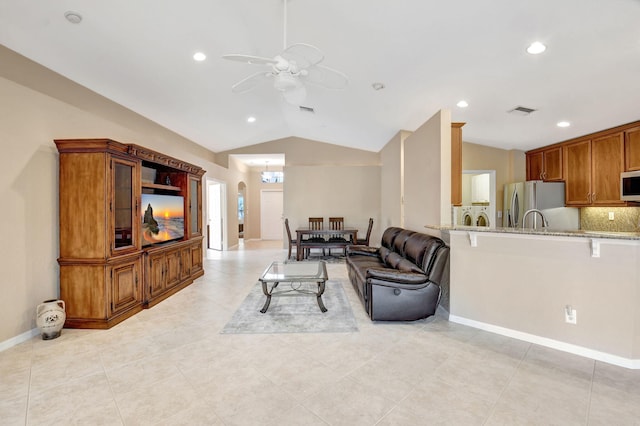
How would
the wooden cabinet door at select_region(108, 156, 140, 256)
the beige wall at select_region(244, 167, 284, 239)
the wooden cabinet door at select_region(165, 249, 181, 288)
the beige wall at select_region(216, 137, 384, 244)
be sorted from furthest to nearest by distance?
the beige wall at select_region(244, 167, 284, 239)
the beige wall at select_region(216, 137, 384, 244)
the wooden cabinet door at select_region(165, 249, 181, 288)
the wooden cabinet door at select_region(108, 156, 140, 256)

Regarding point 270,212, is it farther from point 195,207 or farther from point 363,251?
point 363,251

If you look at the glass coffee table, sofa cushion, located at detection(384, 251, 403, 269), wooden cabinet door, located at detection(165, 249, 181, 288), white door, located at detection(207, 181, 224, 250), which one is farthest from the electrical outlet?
white door, located at detection(207, 181, 224, 250)

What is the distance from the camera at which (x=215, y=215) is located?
8383 millimetres

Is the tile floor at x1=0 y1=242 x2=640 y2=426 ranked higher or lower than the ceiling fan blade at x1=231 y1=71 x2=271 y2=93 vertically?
lower

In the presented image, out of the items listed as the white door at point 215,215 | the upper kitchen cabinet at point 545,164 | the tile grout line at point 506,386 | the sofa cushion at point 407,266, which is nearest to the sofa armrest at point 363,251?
the sofa cushion at point 407,266

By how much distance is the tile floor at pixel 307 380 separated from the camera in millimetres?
1707

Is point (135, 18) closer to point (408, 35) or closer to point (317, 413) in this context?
point (408, 35)

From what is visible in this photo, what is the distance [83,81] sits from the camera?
346 cm

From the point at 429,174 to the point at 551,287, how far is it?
1.93 metres

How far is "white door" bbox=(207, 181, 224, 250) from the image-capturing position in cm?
825

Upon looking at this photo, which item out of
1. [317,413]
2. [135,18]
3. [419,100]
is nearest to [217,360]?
[317,413]

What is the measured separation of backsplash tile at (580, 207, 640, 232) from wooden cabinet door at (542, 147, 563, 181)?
28.2 inches

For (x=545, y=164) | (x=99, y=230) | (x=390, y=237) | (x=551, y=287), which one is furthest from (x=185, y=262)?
(x=545, y=164)

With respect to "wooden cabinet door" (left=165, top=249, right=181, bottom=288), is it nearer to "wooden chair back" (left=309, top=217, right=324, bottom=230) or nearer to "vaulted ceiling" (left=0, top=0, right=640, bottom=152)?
"vaulted ceiling" (left=0, top=0, right=640, bottom=152)
